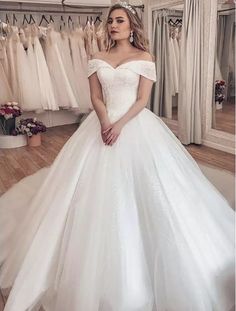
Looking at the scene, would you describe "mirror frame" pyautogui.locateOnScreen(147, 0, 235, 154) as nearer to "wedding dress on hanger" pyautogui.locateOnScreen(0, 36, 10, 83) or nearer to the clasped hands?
"wedding dress on hanger" pyautogui.locateOnScreen(0, 36, 10, 83)


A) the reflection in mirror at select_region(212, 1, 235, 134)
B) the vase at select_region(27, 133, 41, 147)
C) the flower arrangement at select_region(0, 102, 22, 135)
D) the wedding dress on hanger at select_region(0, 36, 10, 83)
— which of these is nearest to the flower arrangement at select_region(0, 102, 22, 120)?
the flower arrangement at select_region(0, 102, 22, 135)

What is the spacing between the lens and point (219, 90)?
3.47 m

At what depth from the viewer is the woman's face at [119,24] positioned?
154 centimetres

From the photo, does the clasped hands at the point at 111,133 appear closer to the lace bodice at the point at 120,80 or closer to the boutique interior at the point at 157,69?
the lace bodice at the point at 120,80

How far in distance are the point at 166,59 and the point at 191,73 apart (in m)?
0.68

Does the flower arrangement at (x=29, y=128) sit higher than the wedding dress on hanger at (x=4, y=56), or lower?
lower

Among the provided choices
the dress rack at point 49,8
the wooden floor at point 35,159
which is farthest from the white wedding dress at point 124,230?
the dress rack at point 49,8

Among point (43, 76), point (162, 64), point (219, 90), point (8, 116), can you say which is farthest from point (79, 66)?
point (219, 90)

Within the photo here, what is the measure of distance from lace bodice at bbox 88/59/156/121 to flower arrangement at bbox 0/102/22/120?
2.34m

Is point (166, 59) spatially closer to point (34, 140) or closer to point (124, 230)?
point (34, 140)

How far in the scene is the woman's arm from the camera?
1.46 metres

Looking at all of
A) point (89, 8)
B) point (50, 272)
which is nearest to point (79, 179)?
point (50, 272)

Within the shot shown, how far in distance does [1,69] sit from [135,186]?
9.97 ft

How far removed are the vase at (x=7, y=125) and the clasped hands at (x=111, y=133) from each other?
8.65 ft
